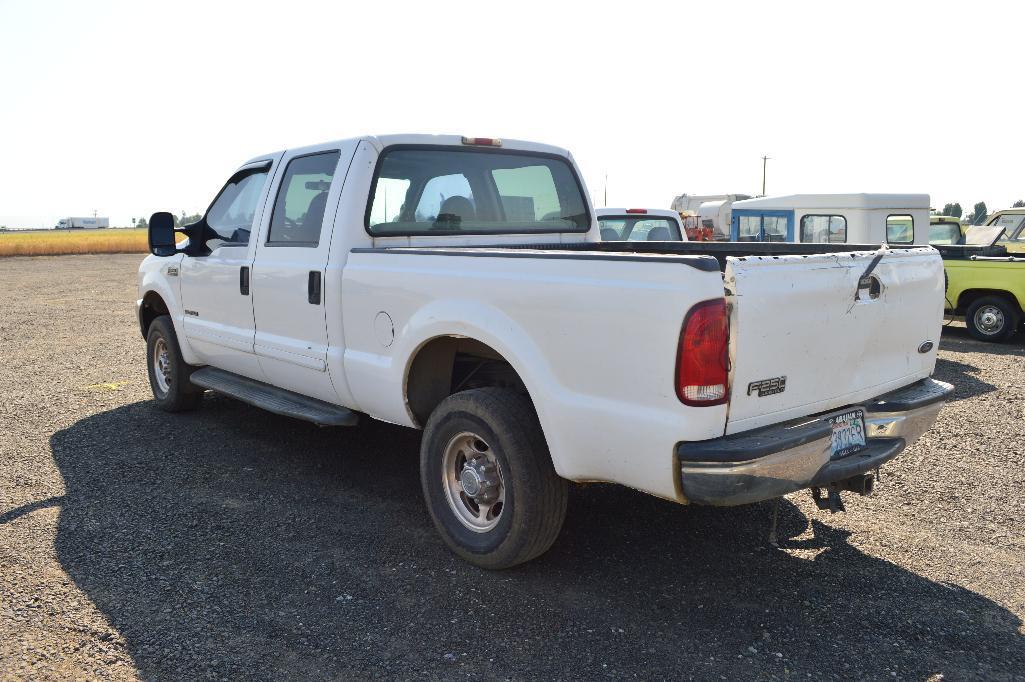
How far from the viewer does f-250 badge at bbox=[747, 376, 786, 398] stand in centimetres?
318

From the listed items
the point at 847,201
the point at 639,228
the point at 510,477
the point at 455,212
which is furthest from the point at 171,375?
the point at 847,201

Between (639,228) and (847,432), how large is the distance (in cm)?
687

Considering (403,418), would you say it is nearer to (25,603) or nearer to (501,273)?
(501,273)

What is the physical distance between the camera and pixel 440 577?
3.94m

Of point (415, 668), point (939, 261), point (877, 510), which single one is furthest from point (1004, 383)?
point (415, 668)

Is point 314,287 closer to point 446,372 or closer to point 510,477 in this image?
point 446,372

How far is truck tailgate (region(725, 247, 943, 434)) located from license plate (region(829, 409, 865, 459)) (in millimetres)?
58

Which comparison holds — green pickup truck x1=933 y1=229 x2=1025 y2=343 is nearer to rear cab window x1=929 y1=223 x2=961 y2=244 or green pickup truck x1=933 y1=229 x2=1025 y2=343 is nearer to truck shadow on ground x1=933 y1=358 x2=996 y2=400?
truck shadow on ground x1=933 y1=358 x2=996 y2=400

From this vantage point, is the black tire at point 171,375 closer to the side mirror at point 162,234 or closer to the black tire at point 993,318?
the side mirror at point 162,234

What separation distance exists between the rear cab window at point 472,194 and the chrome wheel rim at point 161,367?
318 centimetres

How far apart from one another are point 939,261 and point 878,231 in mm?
9910

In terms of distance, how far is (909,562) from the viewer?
4.07 meters

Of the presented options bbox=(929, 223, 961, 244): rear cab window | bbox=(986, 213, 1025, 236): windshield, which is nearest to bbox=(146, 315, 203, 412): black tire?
bbox=(929, 223, 961, 244): rear cab window

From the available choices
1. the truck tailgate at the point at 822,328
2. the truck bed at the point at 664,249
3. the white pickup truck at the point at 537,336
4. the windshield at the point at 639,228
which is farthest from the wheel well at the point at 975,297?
the truck tailgate at the point at 822,328
